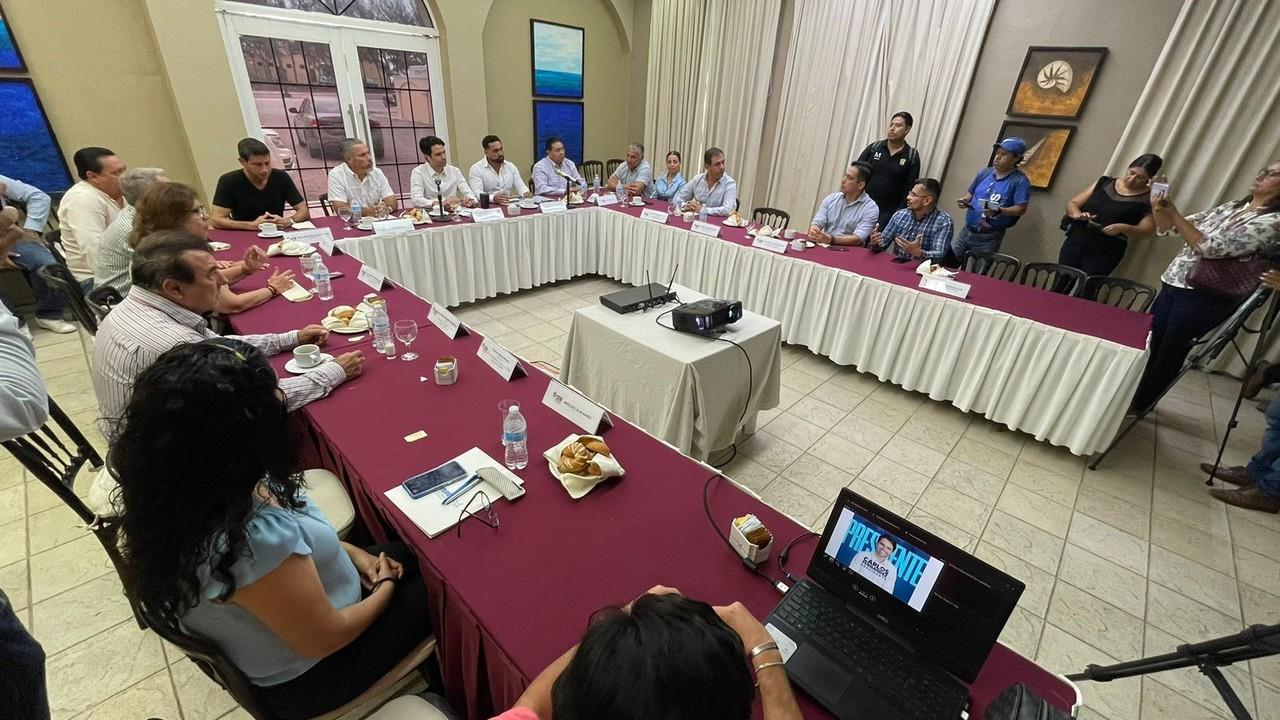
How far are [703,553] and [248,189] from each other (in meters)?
3.99

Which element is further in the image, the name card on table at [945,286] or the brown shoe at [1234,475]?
the name card on table at [945,286]

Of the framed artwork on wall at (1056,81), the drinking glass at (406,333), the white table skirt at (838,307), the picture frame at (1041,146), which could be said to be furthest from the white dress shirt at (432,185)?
the framed artwork on wall at (1056,81)

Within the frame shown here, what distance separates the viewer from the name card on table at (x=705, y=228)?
3.92 metres

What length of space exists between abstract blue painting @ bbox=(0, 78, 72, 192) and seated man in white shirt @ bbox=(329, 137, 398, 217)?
1.96 meters

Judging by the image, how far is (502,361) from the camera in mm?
1844

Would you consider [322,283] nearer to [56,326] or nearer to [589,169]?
[56,326]

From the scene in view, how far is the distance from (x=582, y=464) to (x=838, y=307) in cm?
263

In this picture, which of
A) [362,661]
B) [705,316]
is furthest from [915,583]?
Answer: [705,316]

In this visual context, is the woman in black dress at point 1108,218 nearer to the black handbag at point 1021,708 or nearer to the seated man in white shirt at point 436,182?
the black handbag at point 1021,708

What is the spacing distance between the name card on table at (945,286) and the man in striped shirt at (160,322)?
3.12 metres

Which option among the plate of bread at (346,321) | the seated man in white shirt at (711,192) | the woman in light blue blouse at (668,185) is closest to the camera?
the plate of bread at (346,321)

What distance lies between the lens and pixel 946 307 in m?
2.89

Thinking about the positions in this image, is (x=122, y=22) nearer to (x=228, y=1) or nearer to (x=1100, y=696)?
(x=228, y=1)

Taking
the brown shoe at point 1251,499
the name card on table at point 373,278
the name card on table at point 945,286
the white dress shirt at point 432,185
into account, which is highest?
the white dress shirt at point 432,185
